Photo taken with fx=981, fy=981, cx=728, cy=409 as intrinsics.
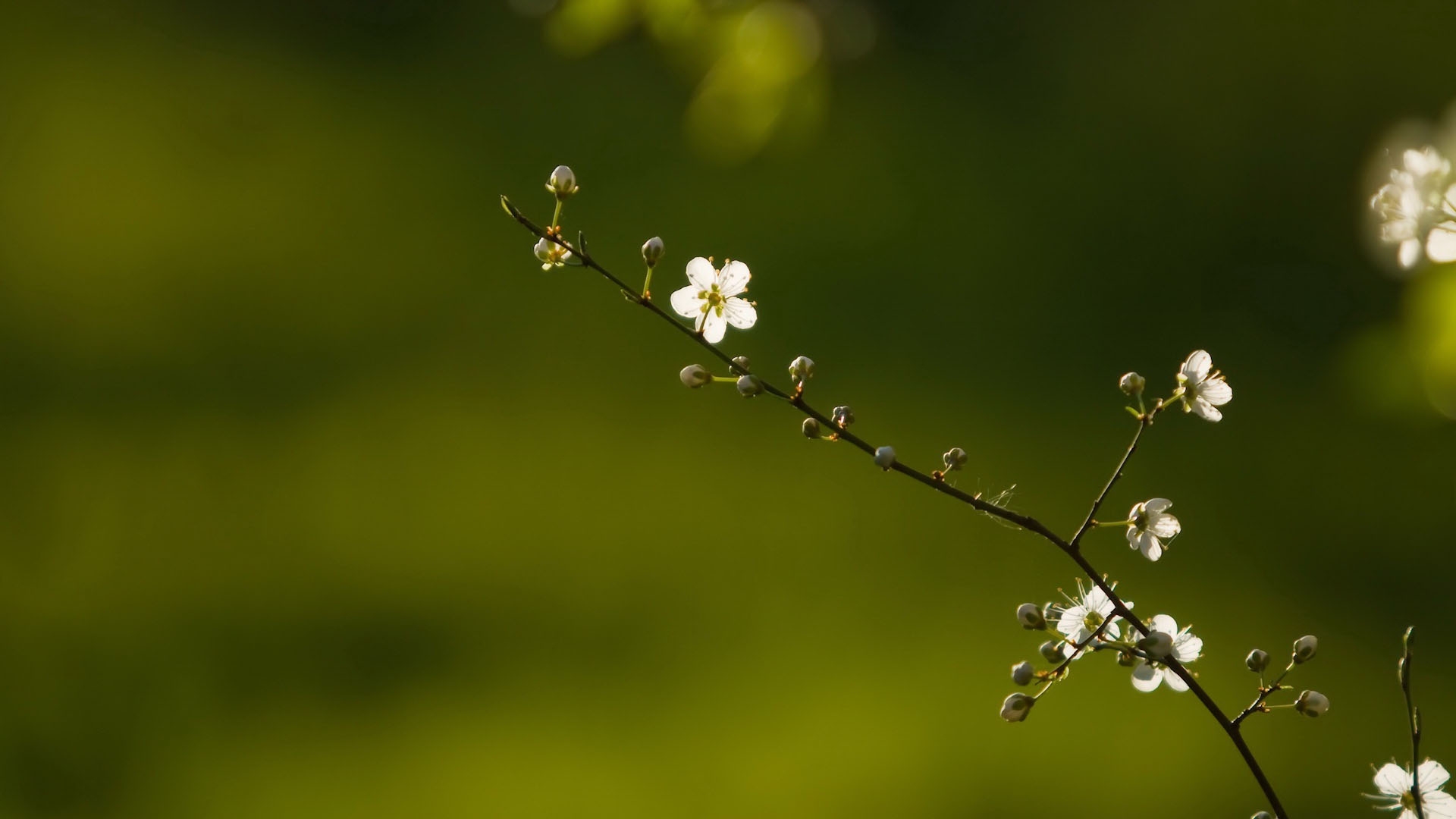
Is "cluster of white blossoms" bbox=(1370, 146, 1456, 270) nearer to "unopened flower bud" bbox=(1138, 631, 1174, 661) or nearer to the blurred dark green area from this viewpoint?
"unopened flower bud" bbox=(1138, 631, 1174, 661)

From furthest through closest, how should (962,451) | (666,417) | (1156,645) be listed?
(666,417) < (962,451) < (1156,645)

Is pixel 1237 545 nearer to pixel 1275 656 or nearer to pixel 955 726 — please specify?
pixel 1275 656

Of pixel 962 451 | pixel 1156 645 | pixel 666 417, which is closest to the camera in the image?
pixel 1156 645

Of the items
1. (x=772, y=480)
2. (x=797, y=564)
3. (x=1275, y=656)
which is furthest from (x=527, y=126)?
(x=1275, y=656)

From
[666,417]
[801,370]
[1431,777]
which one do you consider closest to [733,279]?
[801,370]

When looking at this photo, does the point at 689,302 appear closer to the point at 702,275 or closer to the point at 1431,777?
the point at 702,275

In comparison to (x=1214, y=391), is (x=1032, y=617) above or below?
below
